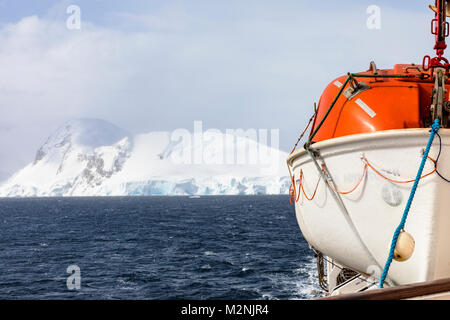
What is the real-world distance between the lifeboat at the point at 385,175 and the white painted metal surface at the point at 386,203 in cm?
1

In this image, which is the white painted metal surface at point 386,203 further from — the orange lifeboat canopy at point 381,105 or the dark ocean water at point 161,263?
the dark ocean water at point 161,263

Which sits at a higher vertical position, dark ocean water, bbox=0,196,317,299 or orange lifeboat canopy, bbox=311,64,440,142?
orange lifeboat canopy, bbox=311,64,440,142

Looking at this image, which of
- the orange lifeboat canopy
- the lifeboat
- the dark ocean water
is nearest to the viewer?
the lifeboat

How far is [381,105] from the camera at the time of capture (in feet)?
22.5

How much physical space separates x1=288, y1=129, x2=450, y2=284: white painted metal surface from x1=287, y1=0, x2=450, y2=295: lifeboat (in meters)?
0.01

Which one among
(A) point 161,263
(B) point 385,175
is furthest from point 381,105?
(A) point 161,263

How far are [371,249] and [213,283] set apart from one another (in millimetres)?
22873

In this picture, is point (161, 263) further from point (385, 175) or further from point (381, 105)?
point (385, 175)

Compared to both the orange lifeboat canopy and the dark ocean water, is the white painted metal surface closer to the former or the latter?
the orange lifeboat canopy

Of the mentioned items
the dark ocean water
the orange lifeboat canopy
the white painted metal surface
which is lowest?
the dark ocean water

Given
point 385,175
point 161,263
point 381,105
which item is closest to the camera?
point 385,175

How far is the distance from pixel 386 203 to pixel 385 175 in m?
0.40

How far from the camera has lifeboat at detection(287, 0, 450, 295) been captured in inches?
233

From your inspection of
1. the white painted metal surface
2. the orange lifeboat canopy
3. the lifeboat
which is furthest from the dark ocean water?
the orange lifeboat canopy
